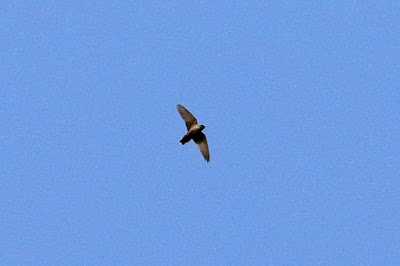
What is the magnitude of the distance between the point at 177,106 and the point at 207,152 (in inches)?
127

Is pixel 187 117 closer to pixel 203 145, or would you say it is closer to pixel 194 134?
pixel 194 134

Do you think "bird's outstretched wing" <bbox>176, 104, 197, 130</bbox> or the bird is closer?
the bird

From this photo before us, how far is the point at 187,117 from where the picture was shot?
2958 cm

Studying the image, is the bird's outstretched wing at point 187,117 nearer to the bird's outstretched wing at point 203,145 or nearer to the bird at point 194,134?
the bird at point 194,134

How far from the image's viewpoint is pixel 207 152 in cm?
2956

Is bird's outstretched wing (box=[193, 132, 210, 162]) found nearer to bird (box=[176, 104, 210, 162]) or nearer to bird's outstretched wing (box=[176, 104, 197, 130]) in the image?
bird (box=[176, 104, 210, 162])

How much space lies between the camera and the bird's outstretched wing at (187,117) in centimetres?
2947

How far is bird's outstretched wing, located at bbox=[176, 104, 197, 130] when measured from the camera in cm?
2947

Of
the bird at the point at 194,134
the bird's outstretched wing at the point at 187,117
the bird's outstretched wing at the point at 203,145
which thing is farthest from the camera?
the bird's outstretched wing at the point at 187,117

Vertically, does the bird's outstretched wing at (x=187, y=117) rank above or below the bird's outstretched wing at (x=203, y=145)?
above

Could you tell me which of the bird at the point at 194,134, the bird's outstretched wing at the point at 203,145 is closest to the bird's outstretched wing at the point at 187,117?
the bird at the point at 194,134

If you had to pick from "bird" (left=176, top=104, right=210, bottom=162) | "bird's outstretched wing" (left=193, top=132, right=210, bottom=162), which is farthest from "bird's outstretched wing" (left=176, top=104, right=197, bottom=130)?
"bird's outstretched wing" (left=193, top=132, right=210, bottom=162)

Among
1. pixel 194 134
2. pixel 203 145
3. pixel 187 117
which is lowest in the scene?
pixel 203 145

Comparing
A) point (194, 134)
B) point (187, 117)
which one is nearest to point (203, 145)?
point (194, 134)
